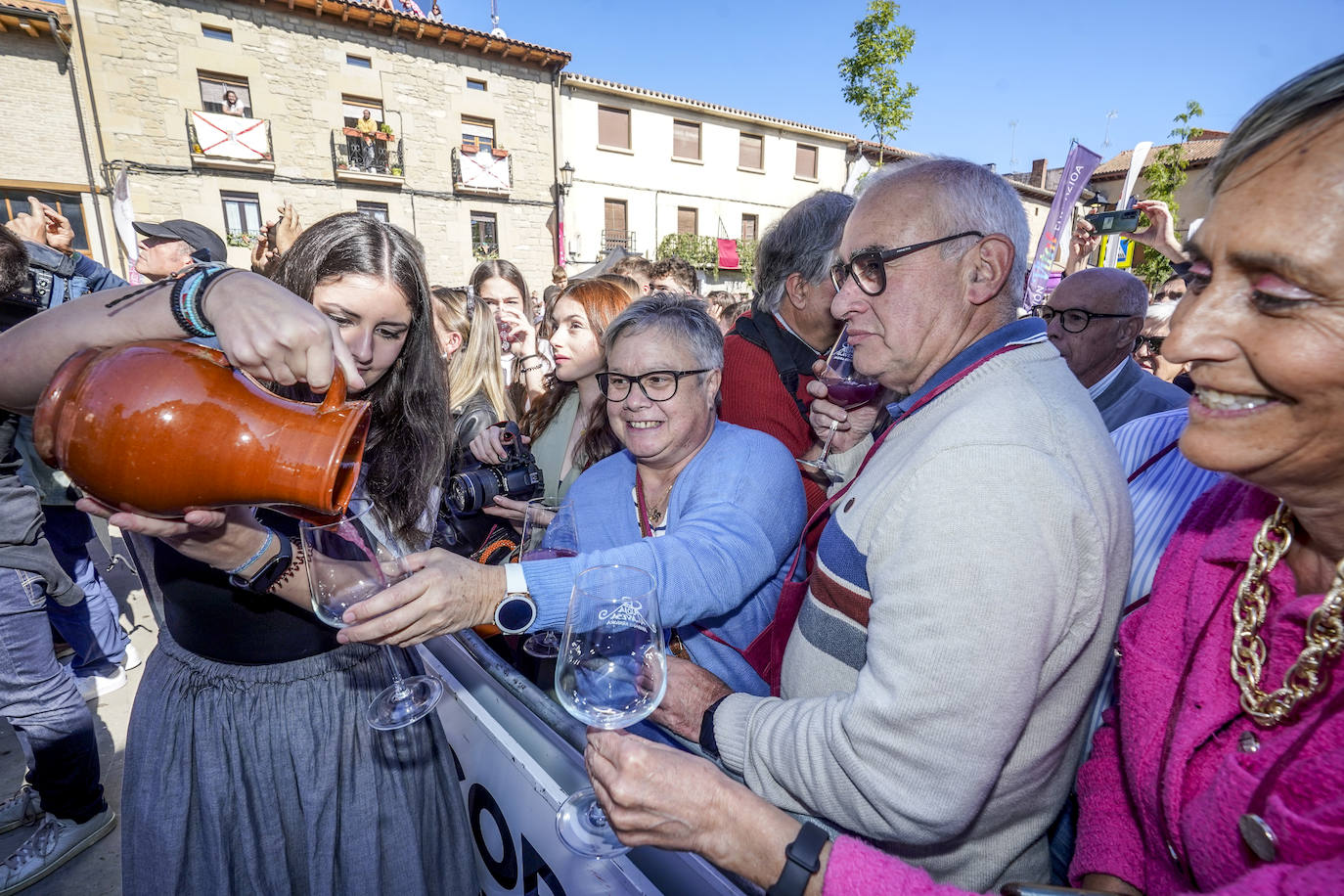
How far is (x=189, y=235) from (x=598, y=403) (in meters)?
4.20

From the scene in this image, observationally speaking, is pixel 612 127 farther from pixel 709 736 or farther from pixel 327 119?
pixel 709 736

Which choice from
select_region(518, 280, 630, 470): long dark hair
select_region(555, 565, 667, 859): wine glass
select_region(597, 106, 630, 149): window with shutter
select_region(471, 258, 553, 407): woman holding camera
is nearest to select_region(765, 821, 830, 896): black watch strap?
select_region(555, 565, 667, 859): wine glass

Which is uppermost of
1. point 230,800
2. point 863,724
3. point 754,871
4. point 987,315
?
point 987,315

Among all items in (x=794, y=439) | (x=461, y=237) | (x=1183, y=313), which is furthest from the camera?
(x=461, y=237)

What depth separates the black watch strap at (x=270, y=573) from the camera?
137cm

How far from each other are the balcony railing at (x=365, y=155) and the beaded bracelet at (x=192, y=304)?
61.0 ft

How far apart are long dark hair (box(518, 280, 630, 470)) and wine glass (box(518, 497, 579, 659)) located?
1098 millimetres

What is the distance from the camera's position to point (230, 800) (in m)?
1.46

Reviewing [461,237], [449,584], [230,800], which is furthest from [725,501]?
[461,237]

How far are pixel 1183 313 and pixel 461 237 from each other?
19857 mm

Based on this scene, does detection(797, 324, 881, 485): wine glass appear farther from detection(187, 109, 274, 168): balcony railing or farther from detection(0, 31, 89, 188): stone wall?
detection(0, 31, 89, 188): stone wall

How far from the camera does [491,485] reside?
7.86 ft

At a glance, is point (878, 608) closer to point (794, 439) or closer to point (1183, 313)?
point (1183, 313)

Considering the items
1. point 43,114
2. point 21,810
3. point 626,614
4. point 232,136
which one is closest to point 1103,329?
point 626,614
